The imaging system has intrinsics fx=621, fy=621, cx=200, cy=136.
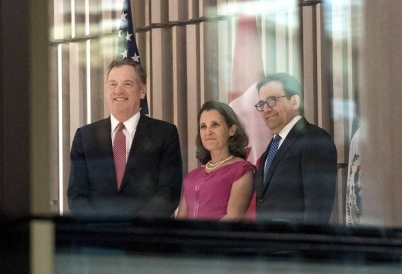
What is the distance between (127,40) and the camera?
1.98 metres

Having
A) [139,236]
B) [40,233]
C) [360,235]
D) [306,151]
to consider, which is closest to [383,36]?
[306,151]

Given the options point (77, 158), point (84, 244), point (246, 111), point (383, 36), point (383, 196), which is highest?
point (383, 36)

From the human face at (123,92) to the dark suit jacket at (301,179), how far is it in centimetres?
46

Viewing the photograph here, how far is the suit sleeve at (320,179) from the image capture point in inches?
72.4

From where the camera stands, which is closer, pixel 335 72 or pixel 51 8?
pixel 335 72

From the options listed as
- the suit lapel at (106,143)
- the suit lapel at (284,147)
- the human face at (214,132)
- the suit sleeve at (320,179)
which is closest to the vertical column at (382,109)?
the suit sleeve at (320,179)

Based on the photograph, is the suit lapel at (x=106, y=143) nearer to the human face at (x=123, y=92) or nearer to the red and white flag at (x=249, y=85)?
the human face at (x=123, y=92)

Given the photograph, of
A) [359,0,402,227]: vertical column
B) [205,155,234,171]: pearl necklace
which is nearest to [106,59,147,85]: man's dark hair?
[205,155,234,171]: pearl necklace

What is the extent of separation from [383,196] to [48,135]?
3.48ft

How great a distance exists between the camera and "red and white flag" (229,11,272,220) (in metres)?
1.88

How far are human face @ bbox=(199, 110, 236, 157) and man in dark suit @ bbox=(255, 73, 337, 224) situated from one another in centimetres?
12

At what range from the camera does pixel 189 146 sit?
1950mm

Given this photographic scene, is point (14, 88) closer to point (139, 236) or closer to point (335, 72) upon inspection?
point (139, 236)

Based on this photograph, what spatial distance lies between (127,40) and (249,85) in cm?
42
